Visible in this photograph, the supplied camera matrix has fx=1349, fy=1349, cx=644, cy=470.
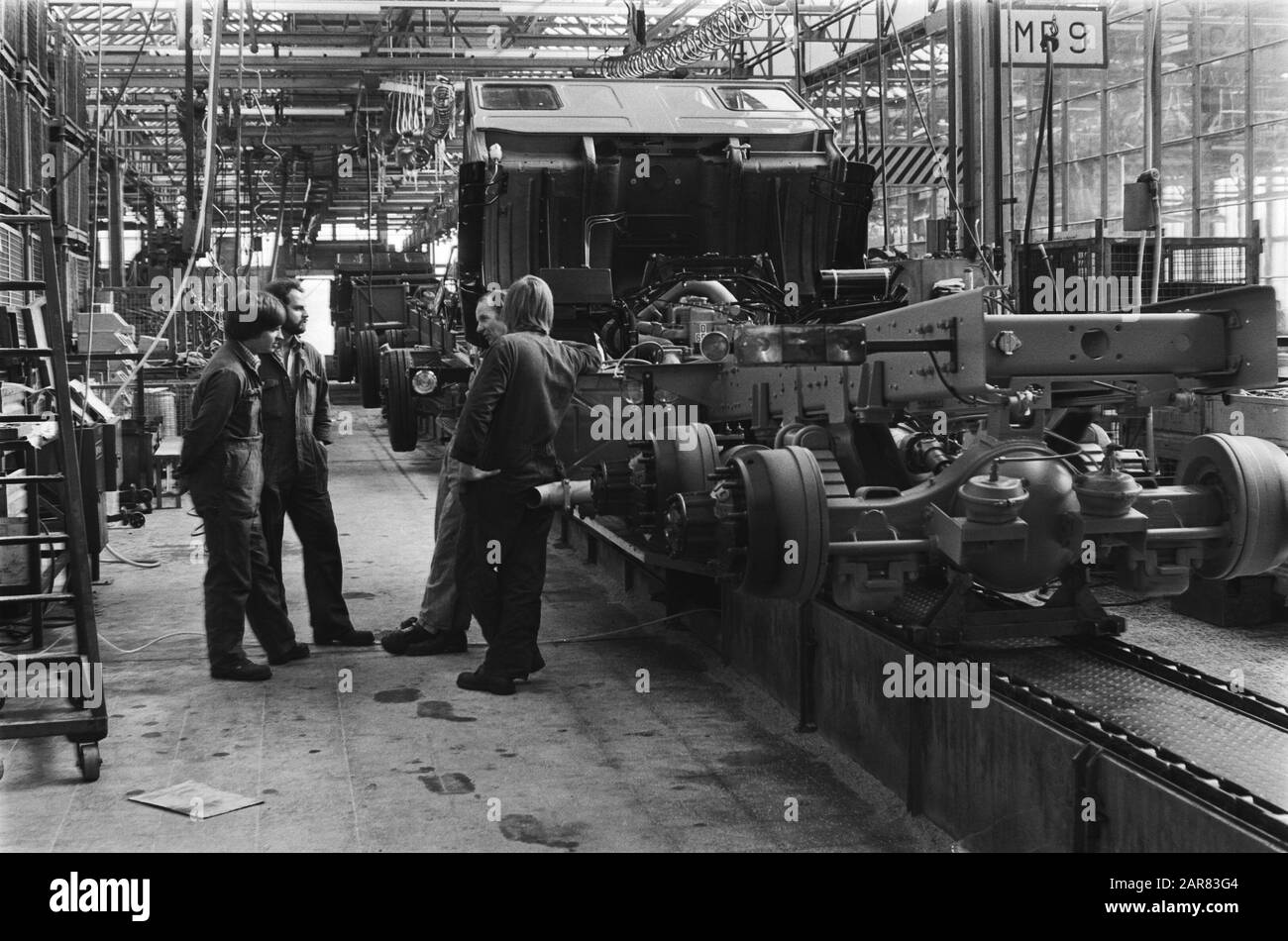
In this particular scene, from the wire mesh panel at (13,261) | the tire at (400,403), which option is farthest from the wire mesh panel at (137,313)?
the wire mesh panel at (13,261)

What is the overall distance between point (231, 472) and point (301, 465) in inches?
17.0

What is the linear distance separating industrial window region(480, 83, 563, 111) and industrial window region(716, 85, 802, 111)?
3.75 ft

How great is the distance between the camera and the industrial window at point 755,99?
900 centimetres

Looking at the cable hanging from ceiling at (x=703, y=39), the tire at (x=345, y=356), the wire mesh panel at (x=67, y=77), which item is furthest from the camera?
the tire at (x=345, y=356)

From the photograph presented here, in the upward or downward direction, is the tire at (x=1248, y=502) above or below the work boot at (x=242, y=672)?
above

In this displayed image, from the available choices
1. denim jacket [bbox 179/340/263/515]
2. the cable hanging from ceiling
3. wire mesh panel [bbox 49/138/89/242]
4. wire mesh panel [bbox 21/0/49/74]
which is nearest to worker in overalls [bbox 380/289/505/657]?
denim jacket [bbox 179/340/263/515]

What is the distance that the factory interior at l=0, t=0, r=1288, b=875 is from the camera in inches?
153

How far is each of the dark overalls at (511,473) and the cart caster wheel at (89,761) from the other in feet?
5.11

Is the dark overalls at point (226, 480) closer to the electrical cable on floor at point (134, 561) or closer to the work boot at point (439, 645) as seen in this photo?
the work boot at point (439, 645)

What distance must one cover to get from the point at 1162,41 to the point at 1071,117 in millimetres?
1795

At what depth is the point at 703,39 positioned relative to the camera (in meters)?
13.0

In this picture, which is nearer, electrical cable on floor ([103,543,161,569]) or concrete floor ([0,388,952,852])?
concrete floor ([0,388,952,852])

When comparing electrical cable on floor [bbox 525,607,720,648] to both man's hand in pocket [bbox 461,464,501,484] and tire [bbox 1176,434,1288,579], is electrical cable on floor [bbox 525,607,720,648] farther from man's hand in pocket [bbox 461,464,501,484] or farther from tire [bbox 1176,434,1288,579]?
tire [bbox 1176,434,1288,579]
